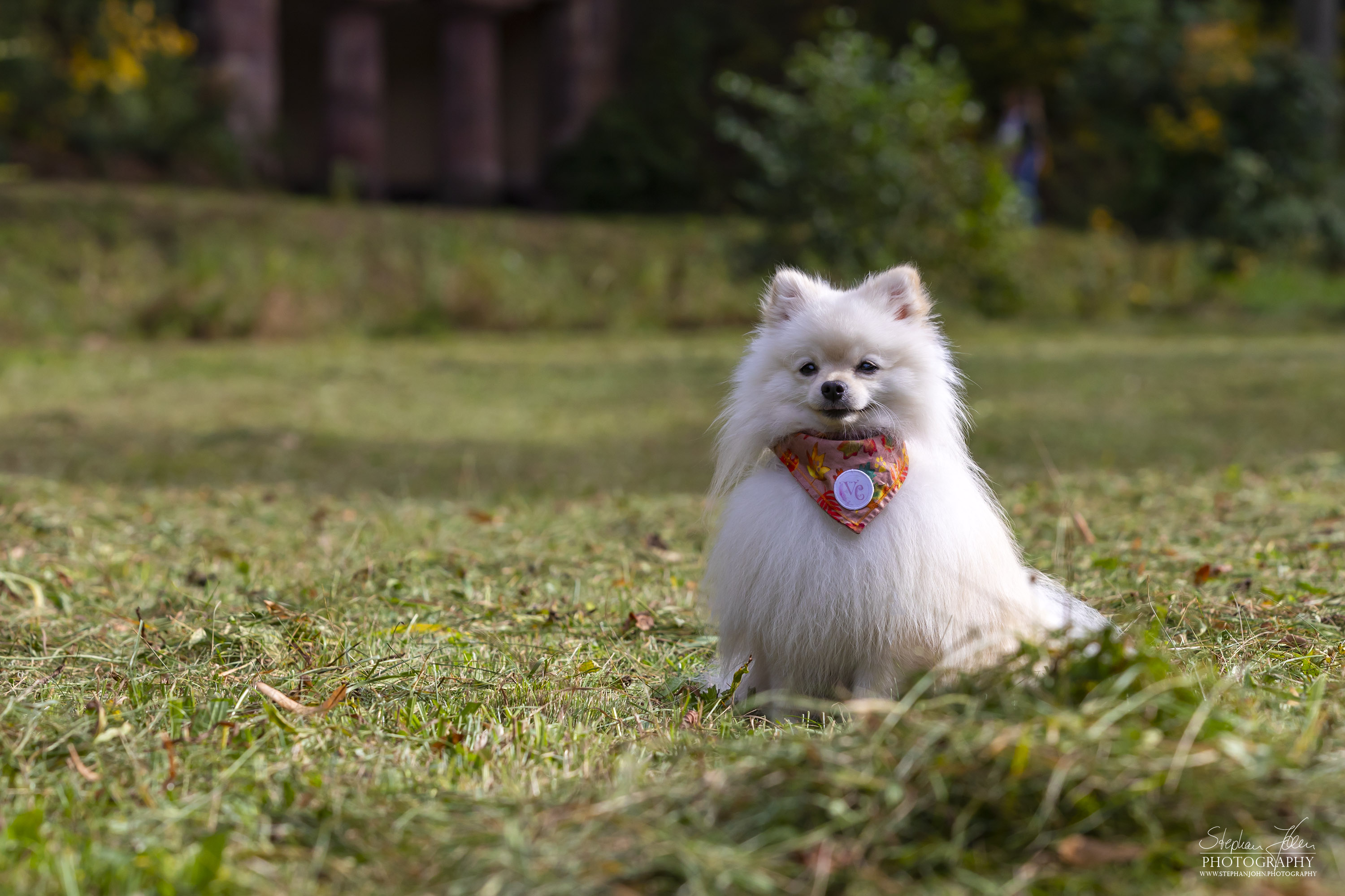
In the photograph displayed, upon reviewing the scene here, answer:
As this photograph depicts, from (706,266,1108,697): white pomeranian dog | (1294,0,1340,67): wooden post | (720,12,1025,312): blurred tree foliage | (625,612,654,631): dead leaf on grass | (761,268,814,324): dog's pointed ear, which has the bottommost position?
(625,612,654,631): dead leaf on grass

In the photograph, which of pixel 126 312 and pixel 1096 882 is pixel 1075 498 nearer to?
pixel 1096 882

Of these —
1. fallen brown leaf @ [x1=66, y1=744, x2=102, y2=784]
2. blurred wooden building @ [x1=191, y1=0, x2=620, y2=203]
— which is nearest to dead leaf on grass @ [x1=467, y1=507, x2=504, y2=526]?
fallen brown leaf @ [x1=66, y1=744, x2=102, y2=784]

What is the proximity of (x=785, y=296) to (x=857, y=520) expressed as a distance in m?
0.60

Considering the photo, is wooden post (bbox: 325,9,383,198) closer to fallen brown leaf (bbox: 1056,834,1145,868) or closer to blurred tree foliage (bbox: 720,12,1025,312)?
blurred tree foliage (bbox: 720,12,1025,312)

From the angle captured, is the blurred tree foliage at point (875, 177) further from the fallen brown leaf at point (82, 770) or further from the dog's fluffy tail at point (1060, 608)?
the fallen brown leaf at point (82, 770)

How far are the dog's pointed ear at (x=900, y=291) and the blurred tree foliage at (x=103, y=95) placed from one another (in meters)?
12.3

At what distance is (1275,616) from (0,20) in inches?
552

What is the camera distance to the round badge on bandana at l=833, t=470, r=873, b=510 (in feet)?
8.45

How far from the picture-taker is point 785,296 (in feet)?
9.39

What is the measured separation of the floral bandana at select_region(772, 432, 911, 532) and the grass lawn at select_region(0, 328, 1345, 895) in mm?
442

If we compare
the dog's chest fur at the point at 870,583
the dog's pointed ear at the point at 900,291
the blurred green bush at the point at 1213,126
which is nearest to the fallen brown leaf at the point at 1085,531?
the dog's chest fur at the point at 870,583

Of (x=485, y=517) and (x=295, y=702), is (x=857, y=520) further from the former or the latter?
(x=485, y=517)

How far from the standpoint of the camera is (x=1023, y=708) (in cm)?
191

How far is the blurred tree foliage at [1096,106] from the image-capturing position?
1520cm
